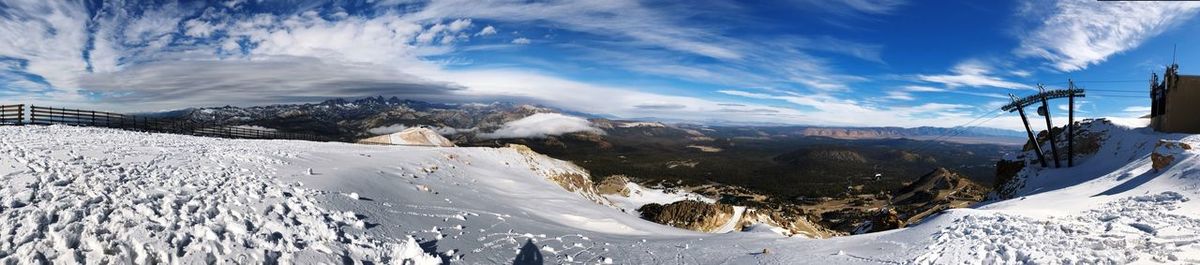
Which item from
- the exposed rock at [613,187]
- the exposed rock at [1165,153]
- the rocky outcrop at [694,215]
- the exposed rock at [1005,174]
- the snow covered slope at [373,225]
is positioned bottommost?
the exposed rock at [613,187]

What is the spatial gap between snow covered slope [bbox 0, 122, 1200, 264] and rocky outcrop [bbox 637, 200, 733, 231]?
24.6 feet

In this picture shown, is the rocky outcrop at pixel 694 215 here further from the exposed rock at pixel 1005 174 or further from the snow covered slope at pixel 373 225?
the exposed rock at pixel 1005 174

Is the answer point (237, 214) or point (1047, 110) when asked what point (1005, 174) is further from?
point (237, 214)

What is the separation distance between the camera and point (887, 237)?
42.0 feet

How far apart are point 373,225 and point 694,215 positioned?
1764 cm

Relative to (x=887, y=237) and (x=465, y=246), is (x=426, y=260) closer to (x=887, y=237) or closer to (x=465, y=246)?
(x=465, y=246)

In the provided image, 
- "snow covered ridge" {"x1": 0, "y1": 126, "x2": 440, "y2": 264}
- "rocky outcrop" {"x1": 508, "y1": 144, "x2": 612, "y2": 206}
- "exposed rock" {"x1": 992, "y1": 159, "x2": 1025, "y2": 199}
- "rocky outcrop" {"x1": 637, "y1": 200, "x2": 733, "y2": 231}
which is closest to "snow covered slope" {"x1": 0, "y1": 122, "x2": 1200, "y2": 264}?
"snow covered ridge" {"x1": 0, "y1": 126, "x2": 440, "y2": 264}

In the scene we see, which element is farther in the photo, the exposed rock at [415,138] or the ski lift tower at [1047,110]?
the exposed rock at [415,138]

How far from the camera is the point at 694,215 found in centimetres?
2592

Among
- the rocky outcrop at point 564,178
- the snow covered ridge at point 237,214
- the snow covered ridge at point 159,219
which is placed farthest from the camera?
the rocky outcrop at point 564,178

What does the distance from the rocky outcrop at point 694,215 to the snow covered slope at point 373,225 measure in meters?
7.49

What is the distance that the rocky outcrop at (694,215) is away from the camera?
84.2ft

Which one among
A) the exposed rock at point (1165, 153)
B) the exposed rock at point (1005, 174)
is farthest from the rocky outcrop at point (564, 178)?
the exposed rock at point (1165, 153)

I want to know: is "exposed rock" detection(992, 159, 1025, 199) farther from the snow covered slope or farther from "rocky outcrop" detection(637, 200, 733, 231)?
"rocky outcrop" detection(637, 200, 733, 231)
